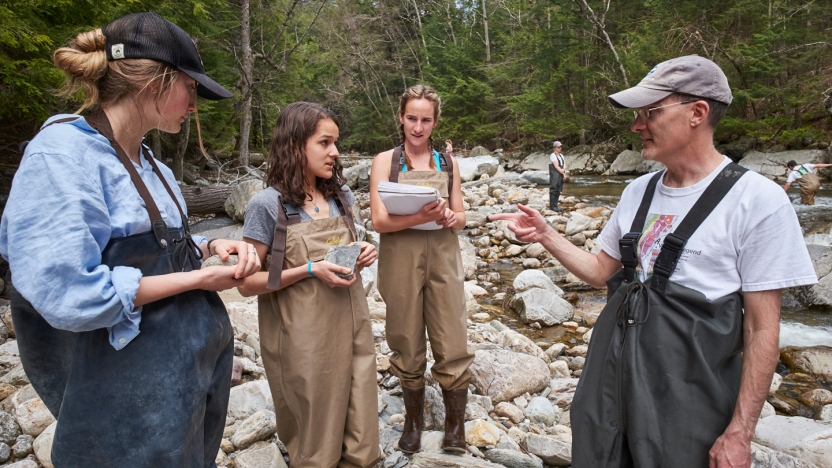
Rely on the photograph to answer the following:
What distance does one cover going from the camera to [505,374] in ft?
12.0

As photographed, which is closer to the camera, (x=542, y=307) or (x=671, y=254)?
(x=671, y=254)

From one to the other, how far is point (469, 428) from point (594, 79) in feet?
74.4

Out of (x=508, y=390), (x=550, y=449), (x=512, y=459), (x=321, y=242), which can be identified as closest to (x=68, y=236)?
(x=321, y=242)

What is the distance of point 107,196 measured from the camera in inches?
51.3

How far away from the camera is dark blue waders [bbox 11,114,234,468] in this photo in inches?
51.6

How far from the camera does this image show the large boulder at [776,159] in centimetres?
1539

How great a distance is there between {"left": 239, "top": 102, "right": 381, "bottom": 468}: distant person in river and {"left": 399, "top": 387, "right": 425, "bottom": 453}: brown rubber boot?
0.61 meters

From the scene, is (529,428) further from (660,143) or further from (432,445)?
(660,143)

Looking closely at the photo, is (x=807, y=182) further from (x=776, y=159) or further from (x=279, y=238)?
(x=279, y=238)

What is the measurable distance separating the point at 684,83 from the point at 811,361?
182 inches

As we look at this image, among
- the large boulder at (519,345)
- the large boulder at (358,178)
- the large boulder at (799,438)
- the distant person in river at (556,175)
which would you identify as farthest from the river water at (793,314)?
the large boulder at (358,178)

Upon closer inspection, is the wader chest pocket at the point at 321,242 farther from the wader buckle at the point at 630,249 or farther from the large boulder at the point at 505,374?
the large boulder at the point at 505,374

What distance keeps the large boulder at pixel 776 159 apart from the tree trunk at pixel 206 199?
1489cm

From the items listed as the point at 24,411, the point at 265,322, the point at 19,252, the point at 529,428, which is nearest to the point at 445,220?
the point at 265,322
